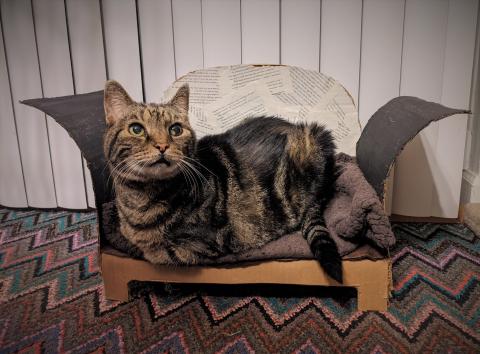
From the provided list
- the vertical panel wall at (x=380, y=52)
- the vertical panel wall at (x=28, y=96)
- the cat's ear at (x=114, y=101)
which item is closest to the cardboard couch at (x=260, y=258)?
the cat's ear at (x=114, y=101)

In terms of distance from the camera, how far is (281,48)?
1.74m

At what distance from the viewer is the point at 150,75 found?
1832mm

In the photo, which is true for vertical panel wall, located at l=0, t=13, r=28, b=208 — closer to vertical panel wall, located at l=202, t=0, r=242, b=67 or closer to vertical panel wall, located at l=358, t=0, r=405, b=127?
vertical panel wall, located at l=202, t=0, r=242, b=67

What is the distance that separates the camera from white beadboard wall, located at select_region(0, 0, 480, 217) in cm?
164

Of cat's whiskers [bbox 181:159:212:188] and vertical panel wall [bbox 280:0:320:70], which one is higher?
vertical panel wall [bbox 280:0:320:70]

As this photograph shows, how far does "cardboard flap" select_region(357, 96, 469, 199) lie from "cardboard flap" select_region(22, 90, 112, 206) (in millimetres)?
884

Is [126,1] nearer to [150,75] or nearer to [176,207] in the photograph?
→ [150,75]

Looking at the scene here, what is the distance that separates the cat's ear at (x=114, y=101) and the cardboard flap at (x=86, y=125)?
13 centimetres

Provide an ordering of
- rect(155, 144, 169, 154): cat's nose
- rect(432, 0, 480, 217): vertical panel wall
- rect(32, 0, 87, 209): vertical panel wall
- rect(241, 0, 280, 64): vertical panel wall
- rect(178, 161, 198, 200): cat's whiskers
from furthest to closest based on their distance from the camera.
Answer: rect(32, 0, 87, 209): vertical panel wall
rect(241, 0, 280, 64): vertical panel wall
rect(432, 0, 480, 217): vertical panel wall
rect(178, 161, 198, 200): cat's whiskers
rect(155, 144, 169, 154): cat's nose

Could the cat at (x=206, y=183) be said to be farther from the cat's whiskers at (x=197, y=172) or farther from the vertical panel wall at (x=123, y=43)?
the vertical panel wall at (x=123, y=43)

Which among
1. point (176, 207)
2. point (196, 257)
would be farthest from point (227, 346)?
point (176, 207)

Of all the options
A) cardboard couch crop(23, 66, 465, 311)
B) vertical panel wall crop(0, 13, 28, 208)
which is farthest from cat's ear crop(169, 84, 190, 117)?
vertical panel wall crop(0, 13, 28, 208)

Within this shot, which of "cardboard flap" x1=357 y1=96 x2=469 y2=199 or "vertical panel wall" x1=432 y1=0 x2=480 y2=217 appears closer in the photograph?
"cardboard flap" x1=357 y1=96 x2=469 y2=199

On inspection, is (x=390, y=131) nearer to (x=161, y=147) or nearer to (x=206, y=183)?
(x=206, y=183)
